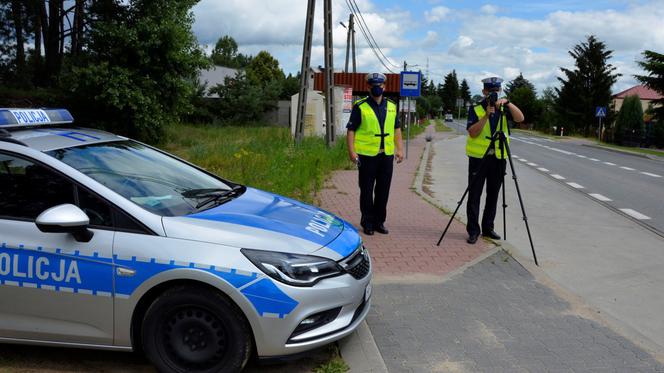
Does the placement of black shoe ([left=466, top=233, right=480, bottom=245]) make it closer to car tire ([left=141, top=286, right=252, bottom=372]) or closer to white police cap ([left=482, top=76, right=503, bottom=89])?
white police cap ([left=482, top=76, right=503, bottom=89])

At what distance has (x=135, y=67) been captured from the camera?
19.6 m

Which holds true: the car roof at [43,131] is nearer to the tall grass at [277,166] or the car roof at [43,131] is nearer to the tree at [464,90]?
the tall grass at [277,166]

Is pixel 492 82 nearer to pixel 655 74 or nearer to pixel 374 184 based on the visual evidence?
pixel 374 184

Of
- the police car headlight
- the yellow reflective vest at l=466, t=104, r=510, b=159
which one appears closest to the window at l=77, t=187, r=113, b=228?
the police car headlight

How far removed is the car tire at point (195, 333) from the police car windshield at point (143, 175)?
56 centimetres

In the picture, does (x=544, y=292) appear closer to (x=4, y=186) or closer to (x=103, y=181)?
(x=103, y=181)

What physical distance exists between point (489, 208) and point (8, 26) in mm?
26184

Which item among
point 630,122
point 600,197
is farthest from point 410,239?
point 630,122

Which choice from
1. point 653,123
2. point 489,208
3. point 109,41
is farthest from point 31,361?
point 653,123

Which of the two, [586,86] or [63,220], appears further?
[586,86]

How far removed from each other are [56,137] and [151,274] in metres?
1.38

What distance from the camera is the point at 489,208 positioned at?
7.02 meters

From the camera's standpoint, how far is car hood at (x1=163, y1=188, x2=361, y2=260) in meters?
3.30

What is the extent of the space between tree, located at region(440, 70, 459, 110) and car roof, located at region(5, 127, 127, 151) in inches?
6332
